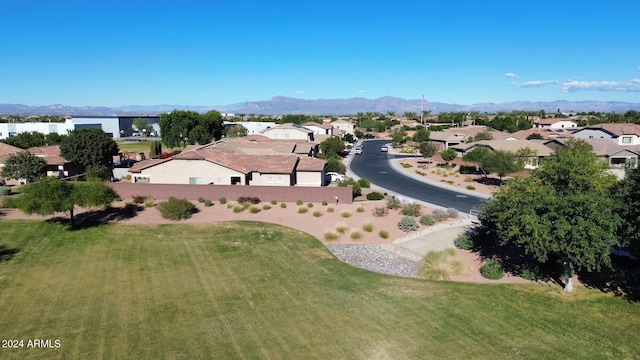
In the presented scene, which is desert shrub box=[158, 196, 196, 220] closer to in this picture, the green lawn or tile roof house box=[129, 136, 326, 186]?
the green lawn

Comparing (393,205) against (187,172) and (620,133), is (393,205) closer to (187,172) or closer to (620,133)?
(187,172)

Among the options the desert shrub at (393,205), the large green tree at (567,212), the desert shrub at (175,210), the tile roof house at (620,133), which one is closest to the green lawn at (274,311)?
the large green tree at (567,212)

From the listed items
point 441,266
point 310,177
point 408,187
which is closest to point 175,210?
point 310,177

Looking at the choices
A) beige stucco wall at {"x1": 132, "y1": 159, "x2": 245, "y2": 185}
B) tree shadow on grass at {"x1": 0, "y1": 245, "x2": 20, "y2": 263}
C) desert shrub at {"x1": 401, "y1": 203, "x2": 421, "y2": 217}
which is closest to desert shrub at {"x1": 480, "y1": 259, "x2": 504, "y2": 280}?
desert shrub at {"x1": 401, "y1": 203, "x2": 421, "y2": 217}

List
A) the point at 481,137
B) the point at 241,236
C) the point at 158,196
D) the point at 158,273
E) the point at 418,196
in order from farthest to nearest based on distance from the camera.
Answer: the point at 481,137 < the point at 418,196 < the point at 158,196 < the point at 241,236 < the point at 158,273

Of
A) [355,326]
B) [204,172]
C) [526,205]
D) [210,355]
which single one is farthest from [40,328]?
[204,172]

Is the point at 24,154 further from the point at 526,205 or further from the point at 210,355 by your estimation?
the point at 526,205

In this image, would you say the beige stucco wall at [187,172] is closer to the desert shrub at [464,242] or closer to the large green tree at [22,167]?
the large green tree at [22,167]
